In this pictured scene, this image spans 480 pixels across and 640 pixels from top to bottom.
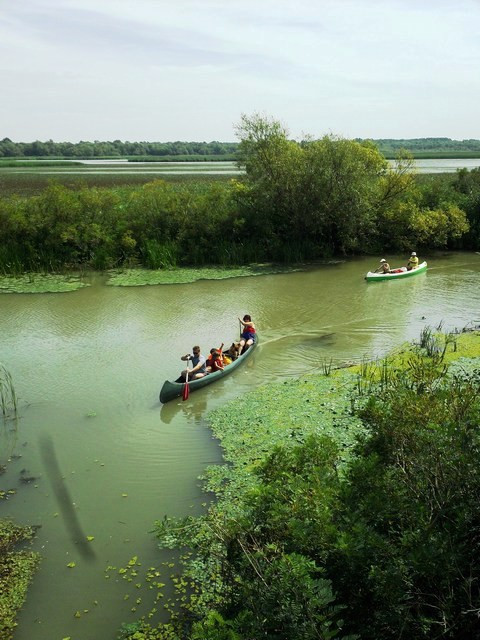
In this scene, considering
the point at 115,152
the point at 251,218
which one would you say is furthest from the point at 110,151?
the point at 251,218

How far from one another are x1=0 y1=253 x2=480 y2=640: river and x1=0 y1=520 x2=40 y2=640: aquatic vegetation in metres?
0.13

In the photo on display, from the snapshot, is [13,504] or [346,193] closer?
[13,504]

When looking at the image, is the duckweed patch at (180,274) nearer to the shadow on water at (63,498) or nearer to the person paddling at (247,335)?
the person paddling at (247,335)

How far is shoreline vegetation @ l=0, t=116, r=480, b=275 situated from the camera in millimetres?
24250

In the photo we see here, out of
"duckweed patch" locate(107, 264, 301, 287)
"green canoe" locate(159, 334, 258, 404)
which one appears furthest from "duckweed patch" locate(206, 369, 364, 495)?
"duckweed patch" locate(107, 264, 301, 287)

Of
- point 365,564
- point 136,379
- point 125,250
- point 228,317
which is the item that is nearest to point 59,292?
point 125,250

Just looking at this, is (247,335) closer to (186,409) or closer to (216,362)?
(216,362)

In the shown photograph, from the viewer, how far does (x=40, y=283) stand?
2223 centimetres

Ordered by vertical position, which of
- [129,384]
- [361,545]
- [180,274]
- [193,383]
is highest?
[361,545]

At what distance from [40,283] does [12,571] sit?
16570 mm

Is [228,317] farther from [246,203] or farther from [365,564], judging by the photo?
[365,564]

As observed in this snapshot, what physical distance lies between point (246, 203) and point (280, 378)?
50.6 feet

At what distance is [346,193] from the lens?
25531 millimetres

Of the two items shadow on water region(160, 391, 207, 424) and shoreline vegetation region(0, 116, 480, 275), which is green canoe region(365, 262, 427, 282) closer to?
shoreline vegetation region(0, 116, 480, 275)
